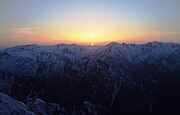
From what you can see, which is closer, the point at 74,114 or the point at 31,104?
the point at 31,104

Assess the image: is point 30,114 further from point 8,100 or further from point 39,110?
point 39,110

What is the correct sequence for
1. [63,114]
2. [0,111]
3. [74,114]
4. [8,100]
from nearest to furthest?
[0,111]
[8,100]
[63,114]
[74,114]

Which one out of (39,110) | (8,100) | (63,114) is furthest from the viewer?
(63,114)

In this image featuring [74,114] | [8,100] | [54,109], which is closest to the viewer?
[8,100]

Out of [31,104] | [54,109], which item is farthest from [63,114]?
[31,104]

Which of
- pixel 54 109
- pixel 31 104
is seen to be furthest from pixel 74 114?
pixel 31 104

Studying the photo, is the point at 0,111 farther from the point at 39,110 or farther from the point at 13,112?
the point at 39,110

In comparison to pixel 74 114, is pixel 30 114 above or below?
above

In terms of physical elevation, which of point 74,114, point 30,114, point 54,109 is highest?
point 30,114

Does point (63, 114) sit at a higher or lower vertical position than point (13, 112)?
lower
